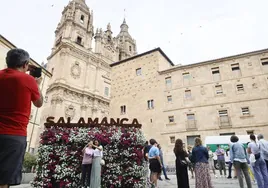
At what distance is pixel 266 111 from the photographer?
1747 centimetres

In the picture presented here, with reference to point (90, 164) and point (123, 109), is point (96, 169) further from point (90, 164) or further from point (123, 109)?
point (123, 109)

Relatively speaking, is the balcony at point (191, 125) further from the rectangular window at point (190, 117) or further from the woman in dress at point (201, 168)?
the woman in dress at point (201, 168)

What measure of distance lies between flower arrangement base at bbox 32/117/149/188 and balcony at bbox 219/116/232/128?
46.2 ft

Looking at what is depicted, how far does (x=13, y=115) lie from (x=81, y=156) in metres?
5.93

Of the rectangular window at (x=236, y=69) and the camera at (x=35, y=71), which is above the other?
the rectangular window at (x=236, y=69)

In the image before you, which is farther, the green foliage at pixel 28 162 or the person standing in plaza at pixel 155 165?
the green foliage at pixel 28 162

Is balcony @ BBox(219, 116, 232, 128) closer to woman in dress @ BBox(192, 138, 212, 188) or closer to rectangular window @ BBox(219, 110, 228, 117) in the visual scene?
rectangular window @ BBox(219, 110, 228, 117)

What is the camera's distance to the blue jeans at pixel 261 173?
227 inches

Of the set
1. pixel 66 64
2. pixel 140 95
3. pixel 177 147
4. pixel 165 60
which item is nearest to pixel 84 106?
pixel 66 64

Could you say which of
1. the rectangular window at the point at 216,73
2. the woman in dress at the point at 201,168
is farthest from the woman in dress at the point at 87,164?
the rectangular window at the point at 216,73

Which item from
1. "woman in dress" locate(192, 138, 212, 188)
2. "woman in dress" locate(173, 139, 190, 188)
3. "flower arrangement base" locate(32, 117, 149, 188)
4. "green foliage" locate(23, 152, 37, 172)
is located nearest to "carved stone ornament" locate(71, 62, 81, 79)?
"green foliage" locate(23, 152, 37, 172)

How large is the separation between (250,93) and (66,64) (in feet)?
101

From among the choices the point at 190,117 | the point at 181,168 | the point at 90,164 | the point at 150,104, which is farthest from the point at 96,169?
the point at 150,104

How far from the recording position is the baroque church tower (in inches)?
1293
